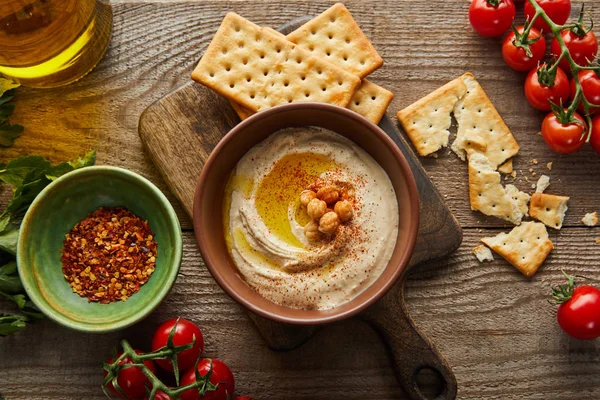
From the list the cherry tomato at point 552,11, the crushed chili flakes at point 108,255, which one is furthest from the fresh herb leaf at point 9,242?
the cherry tomato at point 552,11

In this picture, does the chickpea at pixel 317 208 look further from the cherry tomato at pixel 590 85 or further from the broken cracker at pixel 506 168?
the cherry tomato at pixel 590 85

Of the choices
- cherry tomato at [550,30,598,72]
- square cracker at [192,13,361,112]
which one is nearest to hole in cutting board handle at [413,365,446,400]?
square cracker at [192,13,361,112]

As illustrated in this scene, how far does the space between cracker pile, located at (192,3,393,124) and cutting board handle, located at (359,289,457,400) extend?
2.36 feet

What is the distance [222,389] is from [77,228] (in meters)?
0.81

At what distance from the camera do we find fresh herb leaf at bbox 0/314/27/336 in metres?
2.27

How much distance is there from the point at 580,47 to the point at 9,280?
236 cm

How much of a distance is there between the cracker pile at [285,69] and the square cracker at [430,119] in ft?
0.44

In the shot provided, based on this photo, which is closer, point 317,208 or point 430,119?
point 317,208

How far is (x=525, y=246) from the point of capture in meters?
2.43

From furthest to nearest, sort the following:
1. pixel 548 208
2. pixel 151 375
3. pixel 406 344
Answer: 1. pixel 548 208
2. pixel 406 344
3. pixel 151 375

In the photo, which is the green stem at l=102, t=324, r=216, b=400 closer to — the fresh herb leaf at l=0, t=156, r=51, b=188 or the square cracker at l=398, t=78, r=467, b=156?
the fresh herb leaf at l=0, t=156, r=51, b=188

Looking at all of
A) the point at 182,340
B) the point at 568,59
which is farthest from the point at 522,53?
the point at 182,340

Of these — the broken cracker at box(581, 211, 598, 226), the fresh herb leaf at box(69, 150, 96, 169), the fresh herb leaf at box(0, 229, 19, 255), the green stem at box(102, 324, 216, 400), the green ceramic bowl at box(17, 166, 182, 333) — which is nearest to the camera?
the green stem at box(102, 324, 216, 400)

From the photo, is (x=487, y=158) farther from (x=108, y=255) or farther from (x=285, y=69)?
(x=108, y=255)
